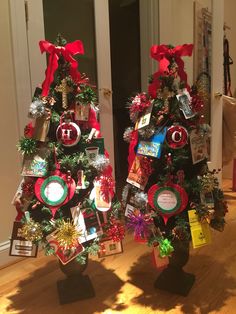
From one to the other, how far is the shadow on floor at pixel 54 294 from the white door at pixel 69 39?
846mm

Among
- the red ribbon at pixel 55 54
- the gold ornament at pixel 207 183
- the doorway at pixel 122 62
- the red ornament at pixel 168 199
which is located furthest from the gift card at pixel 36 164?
the doorway at pixel 122 62

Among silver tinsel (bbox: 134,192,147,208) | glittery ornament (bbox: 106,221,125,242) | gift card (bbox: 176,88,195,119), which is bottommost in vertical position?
glittery ornament (bbox: 106,221,125,242)

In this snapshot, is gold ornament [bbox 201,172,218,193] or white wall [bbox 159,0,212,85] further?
white wall [bbox 159,0,212,85]

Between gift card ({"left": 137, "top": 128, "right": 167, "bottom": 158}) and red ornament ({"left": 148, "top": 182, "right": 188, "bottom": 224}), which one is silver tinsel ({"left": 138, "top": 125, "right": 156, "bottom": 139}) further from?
red ornament ({"left": 148, "top": 182, "right": 188, "bottom": 224})

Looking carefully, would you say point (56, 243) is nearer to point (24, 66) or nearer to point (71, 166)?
point (71, 166)

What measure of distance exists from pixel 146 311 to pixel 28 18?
5.47 ft

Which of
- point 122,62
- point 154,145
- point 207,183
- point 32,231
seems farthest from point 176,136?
point 122,62

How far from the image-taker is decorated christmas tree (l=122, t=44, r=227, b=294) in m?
1.34

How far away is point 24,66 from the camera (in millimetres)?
1841

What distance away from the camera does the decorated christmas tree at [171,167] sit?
1.34 m

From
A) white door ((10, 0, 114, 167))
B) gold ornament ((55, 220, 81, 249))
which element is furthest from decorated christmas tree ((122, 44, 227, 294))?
white door ((10, 0, 114, 167))

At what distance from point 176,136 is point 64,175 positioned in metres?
0.49

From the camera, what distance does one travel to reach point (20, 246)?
4.41 ft

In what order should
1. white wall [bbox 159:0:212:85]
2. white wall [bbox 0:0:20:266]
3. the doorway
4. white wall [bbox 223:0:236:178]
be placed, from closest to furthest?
white wall [bbox 0:0:20:266], white wall [bbox 159:0:212:85], the doorway, white wall [bbox 223:0:236:178]
